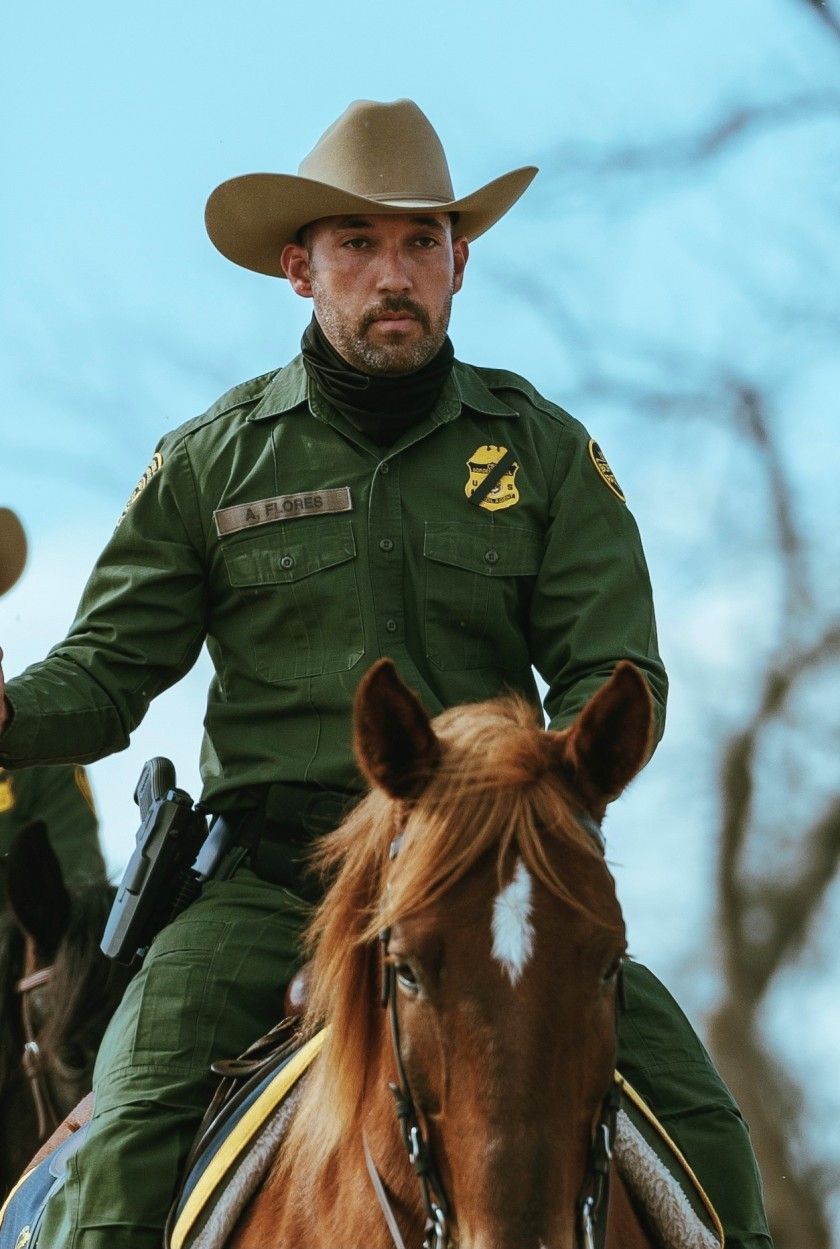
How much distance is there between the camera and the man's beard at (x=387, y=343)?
14.6 ft

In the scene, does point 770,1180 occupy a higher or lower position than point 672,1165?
lower

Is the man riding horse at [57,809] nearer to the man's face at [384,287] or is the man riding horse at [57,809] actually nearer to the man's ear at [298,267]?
the man's ear at [298,267]

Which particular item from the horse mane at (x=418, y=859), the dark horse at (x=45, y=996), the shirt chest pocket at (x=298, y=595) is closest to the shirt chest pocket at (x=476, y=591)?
the shirt chest pocket at (x=298, y=595)

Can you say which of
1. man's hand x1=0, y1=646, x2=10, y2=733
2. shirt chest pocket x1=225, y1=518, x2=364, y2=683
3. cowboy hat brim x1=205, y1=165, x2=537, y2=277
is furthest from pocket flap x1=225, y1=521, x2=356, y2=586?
cowboy hat brim x1=205, y1=165, x2=537, y2=277

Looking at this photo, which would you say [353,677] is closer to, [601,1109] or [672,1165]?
[672,1165]

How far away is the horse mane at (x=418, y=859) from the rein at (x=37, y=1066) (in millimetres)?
2721

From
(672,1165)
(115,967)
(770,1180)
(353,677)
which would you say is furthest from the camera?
(770,1180)

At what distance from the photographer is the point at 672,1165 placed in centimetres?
361

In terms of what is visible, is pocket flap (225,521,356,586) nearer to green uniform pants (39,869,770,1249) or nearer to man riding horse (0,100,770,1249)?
man riding horse (0,100,770,1249)

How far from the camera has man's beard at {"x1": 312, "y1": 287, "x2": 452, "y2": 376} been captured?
4445 mm

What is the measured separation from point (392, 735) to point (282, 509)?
142 centimetres

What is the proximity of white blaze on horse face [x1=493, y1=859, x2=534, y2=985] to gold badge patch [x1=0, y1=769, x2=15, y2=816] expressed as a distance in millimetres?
5771

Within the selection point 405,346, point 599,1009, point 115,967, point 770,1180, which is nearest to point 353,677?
point 405,346

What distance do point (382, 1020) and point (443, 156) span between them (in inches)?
94.7
